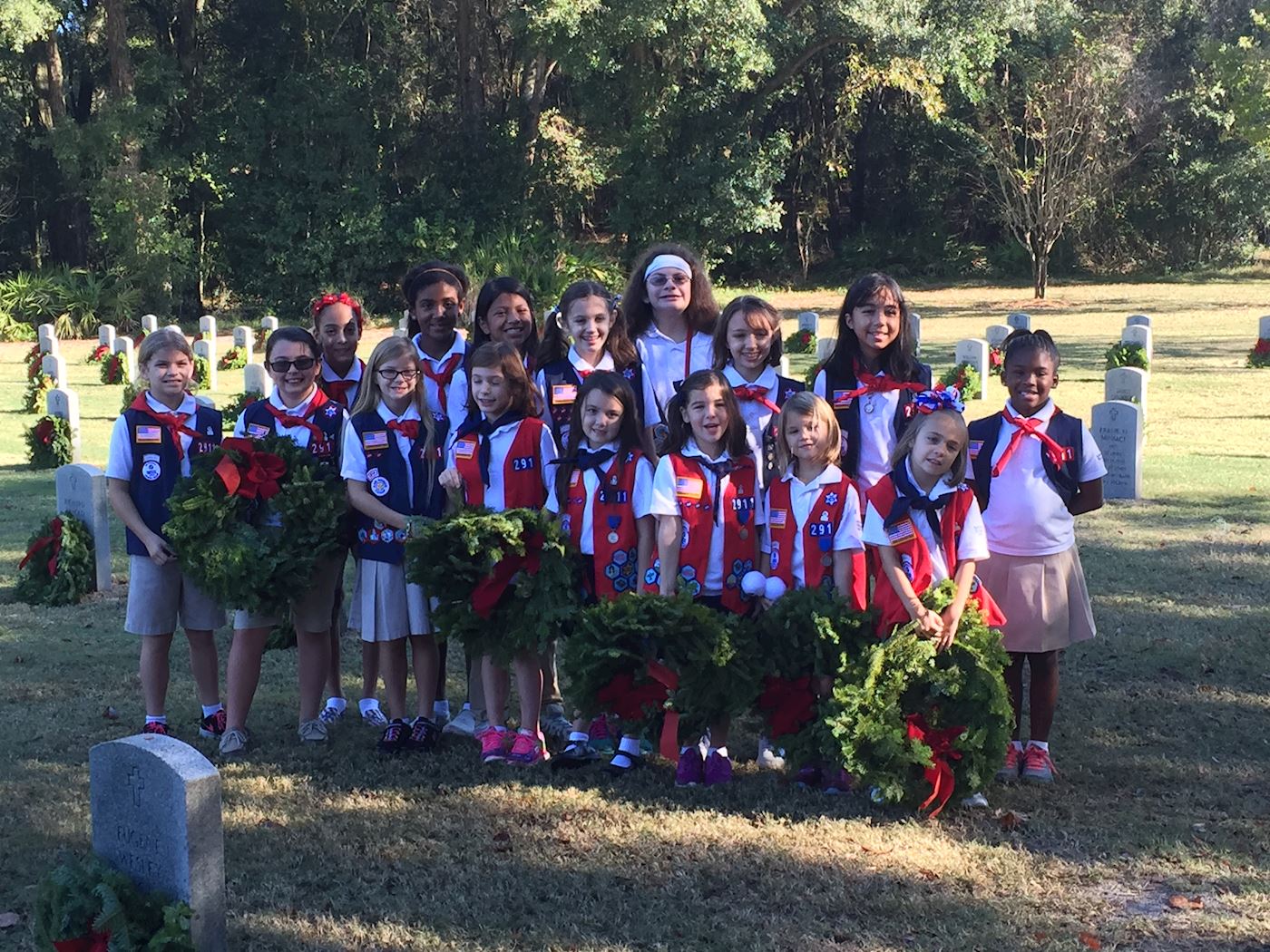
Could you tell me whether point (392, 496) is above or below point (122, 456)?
below

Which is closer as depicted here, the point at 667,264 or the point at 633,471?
the point at 633,471

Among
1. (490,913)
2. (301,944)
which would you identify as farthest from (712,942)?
(301,944)

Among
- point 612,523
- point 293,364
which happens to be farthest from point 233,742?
point 612,523

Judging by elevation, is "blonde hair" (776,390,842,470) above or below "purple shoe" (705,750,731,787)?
above

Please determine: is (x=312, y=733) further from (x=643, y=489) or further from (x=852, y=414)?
(x=852, y=414)

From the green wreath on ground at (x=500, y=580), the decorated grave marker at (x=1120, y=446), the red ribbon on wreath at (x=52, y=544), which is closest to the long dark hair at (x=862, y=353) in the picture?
the green wreath on ground at (x=500, y=580)

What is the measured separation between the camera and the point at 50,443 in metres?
13.2

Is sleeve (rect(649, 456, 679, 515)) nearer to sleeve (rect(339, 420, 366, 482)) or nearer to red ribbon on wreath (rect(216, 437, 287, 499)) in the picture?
sleeve (rect(339, 420, 366, 482))

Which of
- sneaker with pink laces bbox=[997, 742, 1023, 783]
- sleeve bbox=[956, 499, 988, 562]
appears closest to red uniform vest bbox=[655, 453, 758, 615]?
sleeve bbox=[956, 499, 988, 562]

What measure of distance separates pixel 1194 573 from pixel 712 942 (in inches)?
218

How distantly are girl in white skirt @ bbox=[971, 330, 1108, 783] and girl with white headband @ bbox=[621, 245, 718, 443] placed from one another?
1.23m

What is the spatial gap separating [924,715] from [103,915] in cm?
272

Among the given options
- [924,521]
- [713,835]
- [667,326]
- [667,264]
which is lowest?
[713,835]

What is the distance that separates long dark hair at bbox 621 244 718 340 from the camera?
5629 millimetres
